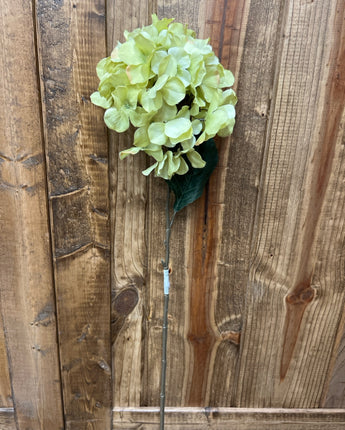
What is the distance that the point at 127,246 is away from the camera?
0.77 m

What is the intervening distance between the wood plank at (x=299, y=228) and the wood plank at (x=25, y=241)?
0.53m

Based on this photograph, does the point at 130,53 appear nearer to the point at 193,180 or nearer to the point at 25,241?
the point at 193,180

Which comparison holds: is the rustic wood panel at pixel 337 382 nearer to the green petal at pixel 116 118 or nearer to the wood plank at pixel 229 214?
the wood plank at pixel 229 214

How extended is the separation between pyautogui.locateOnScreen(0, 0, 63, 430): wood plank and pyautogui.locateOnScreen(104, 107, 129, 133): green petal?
0.19 m

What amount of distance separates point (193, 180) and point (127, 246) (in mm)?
241

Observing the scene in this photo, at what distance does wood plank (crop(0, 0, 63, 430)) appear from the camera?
66 cm

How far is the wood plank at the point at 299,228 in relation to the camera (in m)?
0.67

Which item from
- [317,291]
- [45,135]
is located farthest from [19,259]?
[317,291]

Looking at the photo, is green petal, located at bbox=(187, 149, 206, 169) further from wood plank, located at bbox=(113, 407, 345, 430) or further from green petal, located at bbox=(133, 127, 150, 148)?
wood plank, located at bbox=(113, 407, 345, 430)

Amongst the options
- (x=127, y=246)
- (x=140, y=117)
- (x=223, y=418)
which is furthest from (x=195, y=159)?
(x=223, y=418)

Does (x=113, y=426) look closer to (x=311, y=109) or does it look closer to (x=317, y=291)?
(x=317, y=291)

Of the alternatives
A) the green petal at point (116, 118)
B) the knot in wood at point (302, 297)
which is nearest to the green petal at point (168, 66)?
the green petal at point (116, 118)

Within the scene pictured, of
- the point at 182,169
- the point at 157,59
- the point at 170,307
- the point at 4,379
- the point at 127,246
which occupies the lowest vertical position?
the point at 4,379

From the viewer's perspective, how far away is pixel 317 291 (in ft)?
2.68
